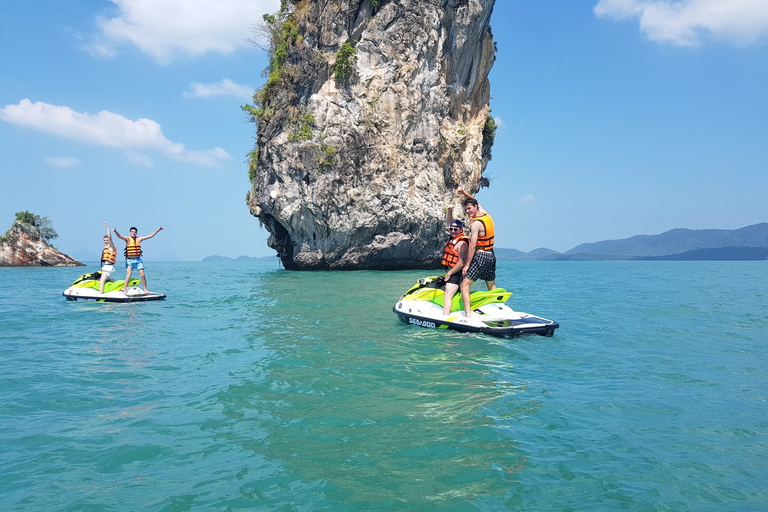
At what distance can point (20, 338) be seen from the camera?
28.3 ft

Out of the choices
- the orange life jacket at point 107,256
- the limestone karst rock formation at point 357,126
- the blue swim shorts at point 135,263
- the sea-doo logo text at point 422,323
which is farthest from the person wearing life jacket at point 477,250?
the limestone karst rock formation at point 357,126

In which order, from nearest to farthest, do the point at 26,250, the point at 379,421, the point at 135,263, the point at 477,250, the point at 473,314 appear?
1. the point at 379,421
2. the point at 477,250
3. the point at 473,314
4. the point at 135,263
5. the point at 26,250

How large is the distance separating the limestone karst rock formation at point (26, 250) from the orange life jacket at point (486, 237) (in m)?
52.3

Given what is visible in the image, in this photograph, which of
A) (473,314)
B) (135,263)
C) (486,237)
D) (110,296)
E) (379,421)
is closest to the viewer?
(379,421)

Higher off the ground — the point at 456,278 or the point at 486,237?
the point at 486,237

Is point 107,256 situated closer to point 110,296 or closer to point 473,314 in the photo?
point 110,296

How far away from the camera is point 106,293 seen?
47.2 ft

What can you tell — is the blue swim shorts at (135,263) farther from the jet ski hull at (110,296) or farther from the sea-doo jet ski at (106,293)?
the jet ski hull at (110,296)

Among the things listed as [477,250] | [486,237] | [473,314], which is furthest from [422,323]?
[486,237]

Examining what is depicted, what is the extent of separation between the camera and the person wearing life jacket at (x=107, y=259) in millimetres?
14422

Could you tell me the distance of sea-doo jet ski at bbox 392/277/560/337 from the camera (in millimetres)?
8906

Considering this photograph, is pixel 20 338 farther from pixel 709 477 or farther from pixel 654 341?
pixel 654 341

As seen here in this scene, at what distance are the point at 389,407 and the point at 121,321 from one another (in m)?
8.47

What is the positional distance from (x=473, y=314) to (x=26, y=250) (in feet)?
172
